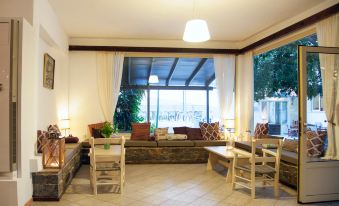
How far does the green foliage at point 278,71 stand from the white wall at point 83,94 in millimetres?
4108

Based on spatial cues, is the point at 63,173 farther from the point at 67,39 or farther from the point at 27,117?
the point at 67,39

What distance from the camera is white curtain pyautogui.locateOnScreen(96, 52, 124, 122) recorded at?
718cm

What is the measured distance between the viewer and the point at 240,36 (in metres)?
6.96

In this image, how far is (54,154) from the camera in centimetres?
397

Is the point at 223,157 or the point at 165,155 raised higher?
the point at 223,157

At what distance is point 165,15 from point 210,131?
125 inches

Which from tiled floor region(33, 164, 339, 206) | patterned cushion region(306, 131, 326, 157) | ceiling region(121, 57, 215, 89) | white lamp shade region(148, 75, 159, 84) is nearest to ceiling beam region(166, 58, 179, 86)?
ceiling region(121, 57, 215, 89)

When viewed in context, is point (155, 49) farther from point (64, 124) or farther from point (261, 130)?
point (261, 130)

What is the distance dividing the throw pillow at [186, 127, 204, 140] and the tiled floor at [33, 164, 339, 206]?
1.66m

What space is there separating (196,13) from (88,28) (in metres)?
2.51

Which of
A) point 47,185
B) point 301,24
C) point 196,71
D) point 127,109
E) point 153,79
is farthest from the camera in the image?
point 196,71

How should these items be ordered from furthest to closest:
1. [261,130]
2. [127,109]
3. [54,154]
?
1. [127,109]
2. [261,130]
3. [54,154]

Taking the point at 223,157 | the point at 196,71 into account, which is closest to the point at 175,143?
the point at 223,157

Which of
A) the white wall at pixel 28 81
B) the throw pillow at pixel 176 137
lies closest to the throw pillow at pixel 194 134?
the throw pillow at pixel 176 137
